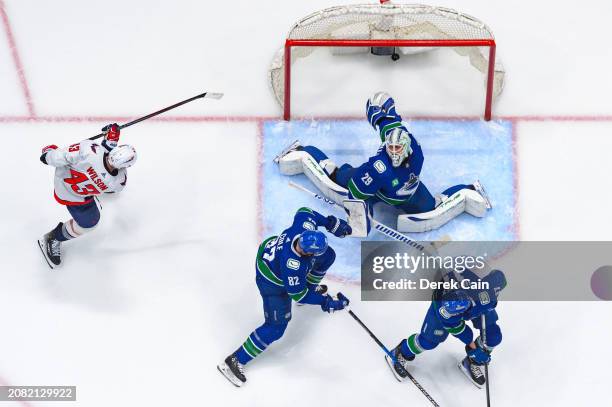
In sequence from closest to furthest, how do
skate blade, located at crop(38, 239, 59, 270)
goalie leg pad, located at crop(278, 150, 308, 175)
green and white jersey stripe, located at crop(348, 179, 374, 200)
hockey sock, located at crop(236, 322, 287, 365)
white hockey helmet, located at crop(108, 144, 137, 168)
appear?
white hockey helmet, located at crop(108, 144, 137, 168) → hockey sock, located at crop(236, 322, 287, 365) → green and white jersey stripe, located at crop(348, 179, 374, 200) → skate blade, located at crop(38, 239, 59, 270) → goalie leg pad, located at crop(278, 150, 308, 175)

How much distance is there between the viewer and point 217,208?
6523mm

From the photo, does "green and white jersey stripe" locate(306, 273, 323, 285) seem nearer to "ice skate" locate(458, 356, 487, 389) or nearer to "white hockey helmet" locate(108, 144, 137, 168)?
"ice skate" locate(458, 356, 487, 389)

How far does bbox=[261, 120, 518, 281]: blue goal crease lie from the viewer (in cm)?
645

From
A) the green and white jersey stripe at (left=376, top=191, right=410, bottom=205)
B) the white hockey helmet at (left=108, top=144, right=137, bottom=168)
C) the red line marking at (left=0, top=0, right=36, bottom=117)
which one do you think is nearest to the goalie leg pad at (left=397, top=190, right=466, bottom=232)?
the green and white jersey stripe at (left=376, top=191, right=410, bottom=205)

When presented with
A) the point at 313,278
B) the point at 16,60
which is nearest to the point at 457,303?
the point at 313,278

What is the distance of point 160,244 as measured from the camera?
6410mm

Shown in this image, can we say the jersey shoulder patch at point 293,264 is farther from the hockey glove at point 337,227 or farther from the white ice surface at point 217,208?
the white ice surface at point 217,208

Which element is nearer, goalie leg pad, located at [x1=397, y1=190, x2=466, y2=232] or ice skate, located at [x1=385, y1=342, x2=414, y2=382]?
ice skate, located at [x1=385, y1=342, x2=414, y2=382]

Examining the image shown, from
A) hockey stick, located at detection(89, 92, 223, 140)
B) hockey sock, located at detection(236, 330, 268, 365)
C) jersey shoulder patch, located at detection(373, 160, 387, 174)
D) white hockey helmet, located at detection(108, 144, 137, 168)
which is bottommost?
hockey sock, located at detection(236, 330, 268, 365)

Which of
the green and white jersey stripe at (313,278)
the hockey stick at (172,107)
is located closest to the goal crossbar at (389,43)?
the hockey stick at (172,107)

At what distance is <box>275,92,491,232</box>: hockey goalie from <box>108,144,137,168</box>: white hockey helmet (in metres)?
1.02

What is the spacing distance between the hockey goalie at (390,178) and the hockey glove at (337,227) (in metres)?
0.26

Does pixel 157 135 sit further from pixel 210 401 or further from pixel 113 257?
pixel 210 401

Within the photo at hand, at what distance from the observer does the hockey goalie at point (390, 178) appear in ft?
20.0
